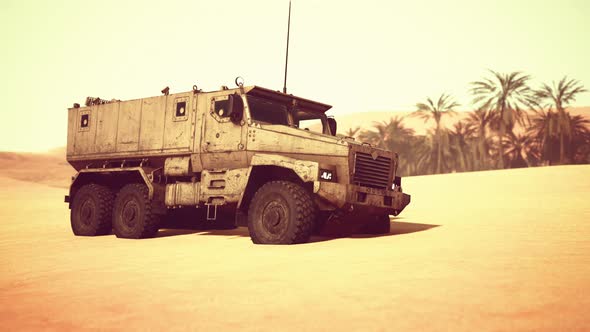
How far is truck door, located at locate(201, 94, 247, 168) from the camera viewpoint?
1066 cm

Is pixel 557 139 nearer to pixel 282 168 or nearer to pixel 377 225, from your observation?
pixel 377 225

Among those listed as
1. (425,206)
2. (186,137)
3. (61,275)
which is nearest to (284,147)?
(186,137)

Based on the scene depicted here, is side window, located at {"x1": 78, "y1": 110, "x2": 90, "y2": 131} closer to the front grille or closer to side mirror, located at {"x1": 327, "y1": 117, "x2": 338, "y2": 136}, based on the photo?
side mirror, located at {"x1": 327, "y1": 117, "x2": 338, "y2": 136}

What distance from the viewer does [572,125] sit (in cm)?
4631

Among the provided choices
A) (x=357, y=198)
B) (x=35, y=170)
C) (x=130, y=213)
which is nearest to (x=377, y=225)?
(x=357, y=198)

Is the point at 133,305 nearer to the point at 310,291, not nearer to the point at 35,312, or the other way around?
the point at 35,312

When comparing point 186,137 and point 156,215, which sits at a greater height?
point 186,137

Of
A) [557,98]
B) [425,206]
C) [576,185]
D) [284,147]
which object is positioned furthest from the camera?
[557,98]

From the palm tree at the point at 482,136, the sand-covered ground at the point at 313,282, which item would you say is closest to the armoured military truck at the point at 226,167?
the sand-covered ground at the point at 313,282

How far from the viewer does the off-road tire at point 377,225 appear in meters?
11.3

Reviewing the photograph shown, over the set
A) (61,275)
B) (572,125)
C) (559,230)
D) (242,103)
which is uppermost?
(572,125)

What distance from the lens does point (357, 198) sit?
972 cm

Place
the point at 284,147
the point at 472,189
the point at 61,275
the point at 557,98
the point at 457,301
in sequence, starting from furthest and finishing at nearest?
the point at 557,98, the point at 472,189, the point at 284,147, the point at 61,275, the point at 457,301

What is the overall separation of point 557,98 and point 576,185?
22.6 meters
